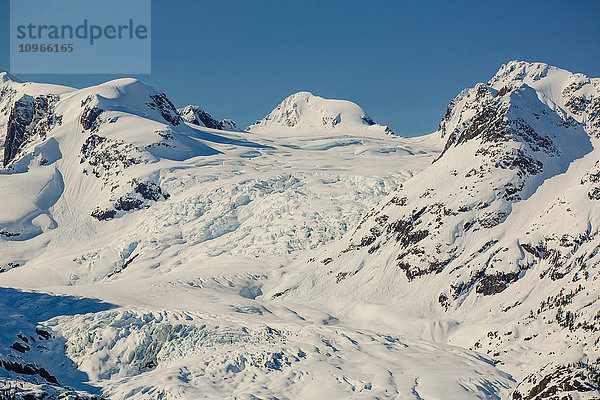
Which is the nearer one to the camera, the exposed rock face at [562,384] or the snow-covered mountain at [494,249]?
the exposed rock face at [562,384]

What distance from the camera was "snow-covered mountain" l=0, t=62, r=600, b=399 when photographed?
6166cm

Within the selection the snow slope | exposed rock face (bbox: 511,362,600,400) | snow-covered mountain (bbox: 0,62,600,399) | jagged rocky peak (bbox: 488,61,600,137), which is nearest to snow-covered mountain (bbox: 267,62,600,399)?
snow-covered mountain (bbox: 0,62,600,399)

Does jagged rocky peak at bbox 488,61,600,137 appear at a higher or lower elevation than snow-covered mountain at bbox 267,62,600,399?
higher

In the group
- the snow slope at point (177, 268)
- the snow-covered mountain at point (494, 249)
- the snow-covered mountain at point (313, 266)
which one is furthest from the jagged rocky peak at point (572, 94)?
the snow slope at point (177, 268)

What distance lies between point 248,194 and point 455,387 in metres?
92.8

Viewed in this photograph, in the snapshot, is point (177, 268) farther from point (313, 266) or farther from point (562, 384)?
→ point (562, 384)

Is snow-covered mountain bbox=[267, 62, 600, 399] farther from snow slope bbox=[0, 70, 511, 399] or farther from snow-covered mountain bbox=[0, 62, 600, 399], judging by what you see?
snow slope bbox=[0, 70, 511, 399]

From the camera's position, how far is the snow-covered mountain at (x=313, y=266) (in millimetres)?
61656

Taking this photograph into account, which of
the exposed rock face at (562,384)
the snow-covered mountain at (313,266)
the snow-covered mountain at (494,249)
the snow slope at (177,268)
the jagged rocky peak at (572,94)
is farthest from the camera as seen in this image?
the jagged rocky peak at (572,94)

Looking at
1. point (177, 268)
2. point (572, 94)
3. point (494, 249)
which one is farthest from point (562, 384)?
point (572, 94)

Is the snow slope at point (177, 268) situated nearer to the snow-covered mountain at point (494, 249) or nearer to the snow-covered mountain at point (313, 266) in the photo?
the snow-covered mountain at point (313, 266)

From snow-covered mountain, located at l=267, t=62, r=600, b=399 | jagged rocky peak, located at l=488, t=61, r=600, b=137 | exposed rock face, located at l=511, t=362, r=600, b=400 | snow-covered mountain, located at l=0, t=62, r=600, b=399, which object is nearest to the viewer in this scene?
exposed rock face, located at l=511, t=362, r=600, b=400

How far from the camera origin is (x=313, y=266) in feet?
346

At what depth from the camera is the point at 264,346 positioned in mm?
66312
